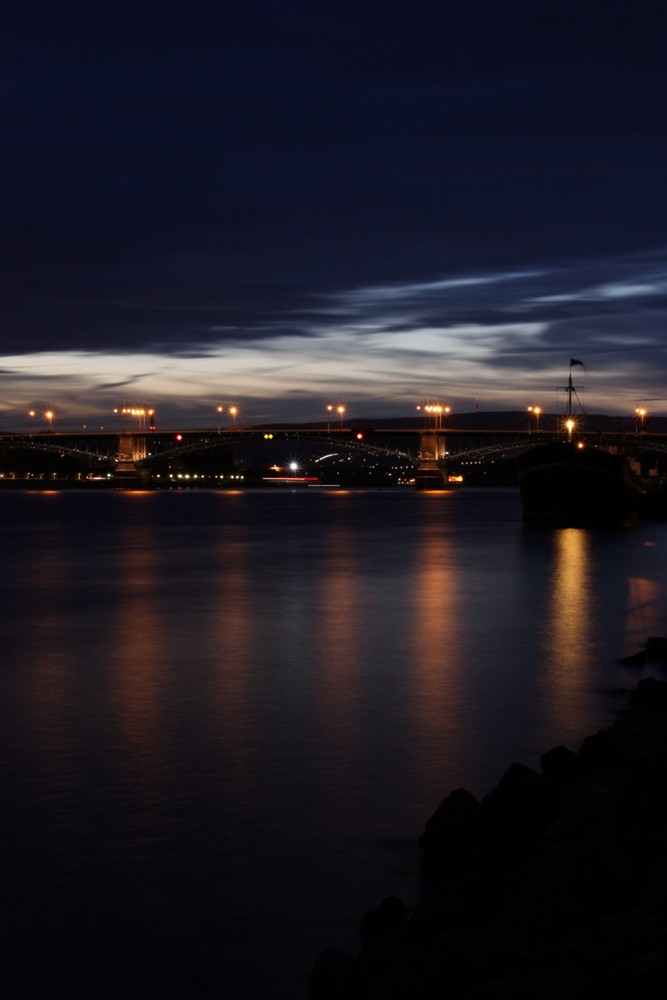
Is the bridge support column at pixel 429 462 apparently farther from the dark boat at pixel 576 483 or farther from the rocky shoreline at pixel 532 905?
the rocky shoreline at pixel 532 905

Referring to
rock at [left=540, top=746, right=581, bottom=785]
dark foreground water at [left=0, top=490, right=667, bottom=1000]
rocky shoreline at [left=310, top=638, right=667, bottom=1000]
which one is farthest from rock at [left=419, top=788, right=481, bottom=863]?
rock at [left=540, top=746, right=581, bottom=785]

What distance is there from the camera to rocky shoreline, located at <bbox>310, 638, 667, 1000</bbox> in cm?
613

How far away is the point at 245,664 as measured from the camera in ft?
67.6

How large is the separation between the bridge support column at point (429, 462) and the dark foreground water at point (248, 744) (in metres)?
A: 142

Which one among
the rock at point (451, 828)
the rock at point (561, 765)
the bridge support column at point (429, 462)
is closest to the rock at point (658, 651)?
the rock at point (561, 765)

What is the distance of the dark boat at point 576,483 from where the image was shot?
247 feet

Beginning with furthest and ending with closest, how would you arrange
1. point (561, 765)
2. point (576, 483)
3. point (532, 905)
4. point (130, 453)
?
1. point (130, 453)
2. point (576, 483)
3. point (561, 765)
4. point (532, 905)

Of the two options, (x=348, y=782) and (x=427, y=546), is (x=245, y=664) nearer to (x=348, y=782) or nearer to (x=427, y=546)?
(x=348, y=782)

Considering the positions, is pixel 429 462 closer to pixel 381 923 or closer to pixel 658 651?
pixel 658 651

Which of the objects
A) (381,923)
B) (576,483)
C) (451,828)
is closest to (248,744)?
(451,828)

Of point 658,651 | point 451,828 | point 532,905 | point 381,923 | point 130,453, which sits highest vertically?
point 130,453

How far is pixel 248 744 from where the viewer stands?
1409cm

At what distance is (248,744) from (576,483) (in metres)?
66.0

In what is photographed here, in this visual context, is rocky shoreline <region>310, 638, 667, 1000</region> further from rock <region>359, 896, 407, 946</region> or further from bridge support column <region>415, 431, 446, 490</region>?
bridge support column <region>415, 431, 446, 490</region>
